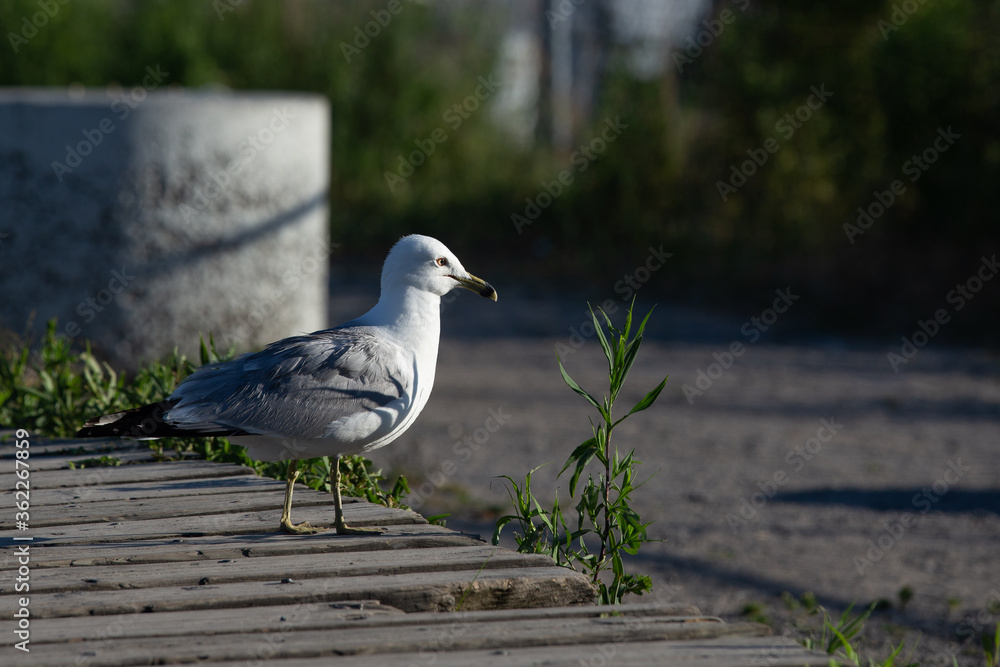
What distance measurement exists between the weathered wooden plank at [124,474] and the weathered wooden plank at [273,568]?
825 millimetres

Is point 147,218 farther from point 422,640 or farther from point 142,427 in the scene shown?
point 422,640

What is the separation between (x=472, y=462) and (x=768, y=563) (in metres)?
2.10

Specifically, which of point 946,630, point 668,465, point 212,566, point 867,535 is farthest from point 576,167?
point 212,566

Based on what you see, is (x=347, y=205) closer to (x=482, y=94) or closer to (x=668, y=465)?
(x=482, y=94)

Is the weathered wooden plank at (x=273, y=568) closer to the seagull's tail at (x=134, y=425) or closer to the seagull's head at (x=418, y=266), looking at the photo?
the seagull's tail at (x=134, y=425)

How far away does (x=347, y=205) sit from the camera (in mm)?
14531

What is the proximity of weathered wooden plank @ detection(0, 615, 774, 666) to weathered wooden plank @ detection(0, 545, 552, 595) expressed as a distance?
0.34 m

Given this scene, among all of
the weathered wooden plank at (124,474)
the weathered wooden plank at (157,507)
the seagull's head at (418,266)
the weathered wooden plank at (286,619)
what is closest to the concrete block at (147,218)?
the weathered wooden plank at (124,474)

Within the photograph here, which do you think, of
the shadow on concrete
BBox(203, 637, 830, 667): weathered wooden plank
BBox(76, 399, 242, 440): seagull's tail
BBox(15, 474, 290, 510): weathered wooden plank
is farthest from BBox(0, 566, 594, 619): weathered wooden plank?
the shadow on concrete

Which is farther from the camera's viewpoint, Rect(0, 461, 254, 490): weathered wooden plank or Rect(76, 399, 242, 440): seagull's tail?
Rect(0, 461, 254, 490): weathered wooden plank

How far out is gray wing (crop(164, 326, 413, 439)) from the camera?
3.28 meters

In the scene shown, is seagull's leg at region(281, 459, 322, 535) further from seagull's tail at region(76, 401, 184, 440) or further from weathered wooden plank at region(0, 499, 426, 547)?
seagull's tail at region(76, 401, 184, 440)

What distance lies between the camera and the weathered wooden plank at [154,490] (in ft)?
Result: 12.1

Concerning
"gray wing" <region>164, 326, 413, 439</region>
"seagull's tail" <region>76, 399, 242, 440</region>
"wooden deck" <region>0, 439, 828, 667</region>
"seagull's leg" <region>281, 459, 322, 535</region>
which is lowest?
"wooden deck" <region>0, 439, 828, 667</region>
